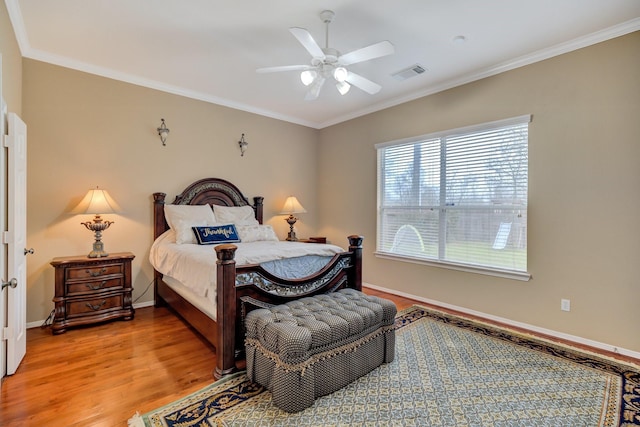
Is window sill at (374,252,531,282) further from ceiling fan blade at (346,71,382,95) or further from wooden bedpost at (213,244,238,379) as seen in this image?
wooden bedpost at (213,244,238,379)

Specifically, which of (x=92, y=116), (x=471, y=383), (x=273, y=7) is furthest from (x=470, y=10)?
(x=92, y=116)

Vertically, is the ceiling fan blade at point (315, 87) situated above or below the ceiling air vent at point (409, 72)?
below

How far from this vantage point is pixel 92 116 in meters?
3.55

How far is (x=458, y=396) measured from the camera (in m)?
2.05

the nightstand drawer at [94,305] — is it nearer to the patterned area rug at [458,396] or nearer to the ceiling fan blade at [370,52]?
the patterned area rug at [458,396]

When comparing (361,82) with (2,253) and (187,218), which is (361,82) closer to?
(187,218)

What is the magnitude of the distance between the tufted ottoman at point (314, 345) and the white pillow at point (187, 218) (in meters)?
1.79

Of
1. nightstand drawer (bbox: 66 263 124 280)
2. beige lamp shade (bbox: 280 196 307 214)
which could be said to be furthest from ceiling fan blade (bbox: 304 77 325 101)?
nightstand drawer (bbox: 66 263 124 280)

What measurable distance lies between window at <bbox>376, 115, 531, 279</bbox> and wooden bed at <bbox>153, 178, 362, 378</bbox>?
1481 millimetres

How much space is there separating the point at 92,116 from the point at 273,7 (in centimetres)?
253

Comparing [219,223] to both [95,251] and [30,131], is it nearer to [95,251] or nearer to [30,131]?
[95,251]

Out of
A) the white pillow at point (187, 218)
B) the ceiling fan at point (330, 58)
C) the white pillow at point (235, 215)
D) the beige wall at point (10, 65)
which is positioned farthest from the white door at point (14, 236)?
the white pillow at point (235, 215)

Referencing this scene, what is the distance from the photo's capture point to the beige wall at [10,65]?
2307mm

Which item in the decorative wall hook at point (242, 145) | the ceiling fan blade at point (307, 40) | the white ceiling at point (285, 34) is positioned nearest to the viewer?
the ceiling fan blade at point (307, 40)
